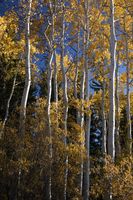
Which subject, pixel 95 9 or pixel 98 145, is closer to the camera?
pixel 95 9

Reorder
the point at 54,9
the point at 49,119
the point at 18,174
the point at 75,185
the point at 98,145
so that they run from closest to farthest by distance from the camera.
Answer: the point at 18,174, the point at 49,119, the point at 75,185, the point at 54,9, the point at 98,145

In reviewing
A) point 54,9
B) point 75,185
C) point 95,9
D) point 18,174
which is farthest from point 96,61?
point 18,174

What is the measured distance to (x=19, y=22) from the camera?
53.3 ft

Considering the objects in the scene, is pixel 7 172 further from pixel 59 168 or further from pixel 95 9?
pixel 95 9

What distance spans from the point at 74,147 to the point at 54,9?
5.83m

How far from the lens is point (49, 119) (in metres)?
14.3

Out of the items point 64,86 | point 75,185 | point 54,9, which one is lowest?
point 75,185

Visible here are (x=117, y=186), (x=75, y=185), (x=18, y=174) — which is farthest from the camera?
(x=75, y=185)

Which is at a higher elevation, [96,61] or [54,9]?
[54,9]

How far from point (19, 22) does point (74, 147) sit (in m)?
5.15

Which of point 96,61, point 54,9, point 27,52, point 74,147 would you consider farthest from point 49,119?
point 96,61

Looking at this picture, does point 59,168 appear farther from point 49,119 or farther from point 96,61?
point 96,61

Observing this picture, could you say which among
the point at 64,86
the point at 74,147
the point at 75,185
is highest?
the point at 64,86

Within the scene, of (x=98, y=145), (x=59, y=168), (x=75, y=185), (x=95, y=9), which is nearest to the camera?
(x=59, y=168)
